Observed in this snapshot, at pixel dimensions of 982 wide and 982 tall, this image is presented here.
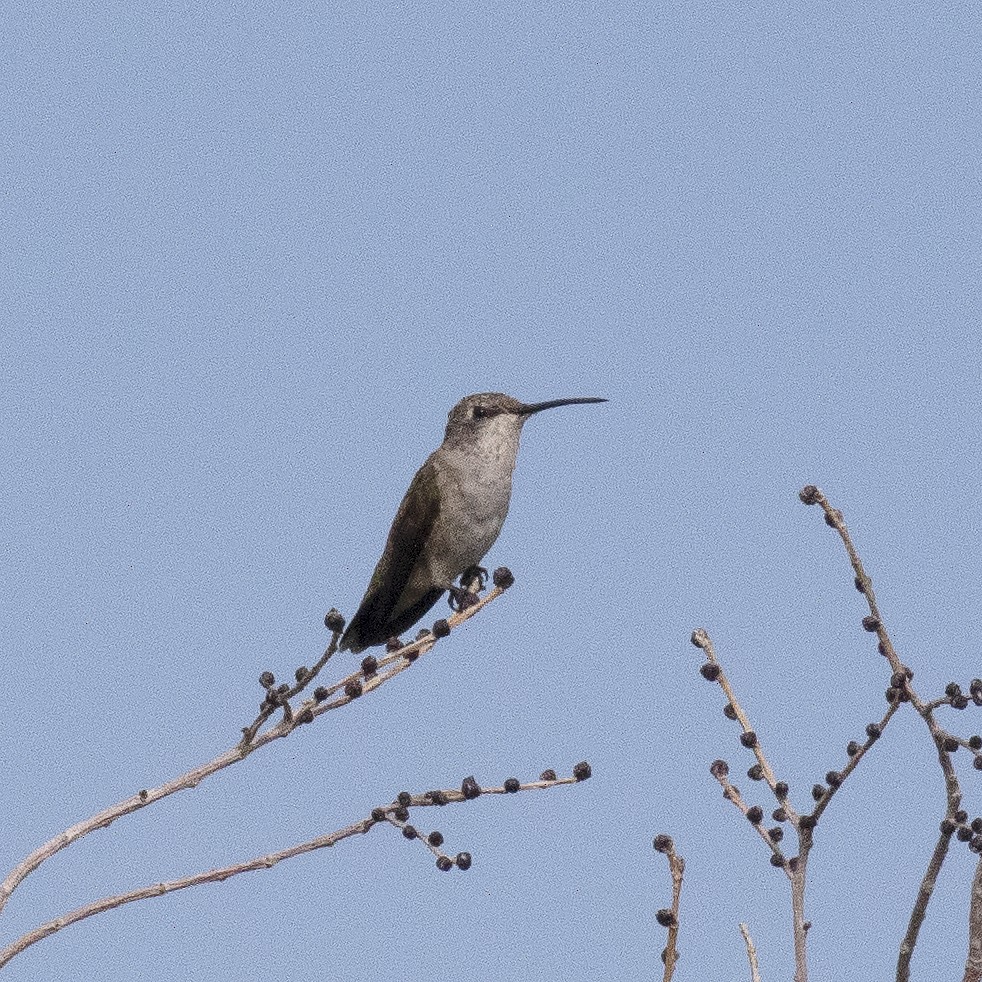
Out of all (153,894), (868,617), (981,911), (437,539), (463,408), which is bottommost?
(981,911)

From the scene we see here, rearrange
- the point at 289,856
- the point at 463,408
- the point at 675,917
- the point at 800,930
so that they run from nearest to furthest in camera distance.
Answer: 1. the point at 800,930
2. the point at 675,917
3. the point at 289,856
4. the point at 463,408

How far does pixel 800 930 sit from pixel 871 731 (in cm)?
88

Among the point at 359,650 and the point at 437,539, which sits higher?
the point at 437,539

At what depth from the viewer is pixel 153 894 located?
399 cm

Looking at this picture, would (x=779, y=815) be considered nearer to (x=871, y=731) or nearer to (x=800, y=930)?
(x=871, y=731)

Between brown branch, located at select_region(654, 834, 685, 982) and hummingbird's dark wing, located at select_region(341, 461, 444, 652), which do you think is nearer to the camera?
brown branch, located at select_region(654, 834, 685, 982)

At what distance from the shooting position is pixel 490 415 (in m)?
9.78

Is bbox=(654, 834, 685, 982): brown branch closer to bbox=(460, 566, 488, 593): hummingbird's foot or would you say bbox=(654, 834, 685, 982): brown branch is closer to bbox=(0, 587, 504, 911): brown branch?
bbox=(0, 587, 504, 911): brown branch

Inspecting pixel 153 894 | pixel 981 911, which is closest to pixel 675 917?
pixel 981 911

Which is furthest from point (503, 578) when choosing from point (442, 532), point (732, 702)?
point (442, 532)

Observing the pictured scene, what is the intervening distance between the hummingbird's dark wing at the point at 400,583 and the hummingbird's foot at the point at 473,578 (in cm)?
17

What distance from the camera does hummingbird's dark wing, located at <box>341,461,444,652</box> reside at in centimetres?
930

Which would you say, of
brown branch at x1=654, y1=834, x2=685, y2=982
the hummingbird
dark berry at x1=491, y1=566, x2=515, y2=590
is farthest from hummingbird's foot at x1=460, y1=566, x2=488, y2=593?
brown branch at x1=654, y1=834, x2=685, y2=982

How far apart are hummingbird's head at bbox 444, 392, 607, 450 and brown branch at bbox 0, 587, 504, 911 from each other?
408 cm
